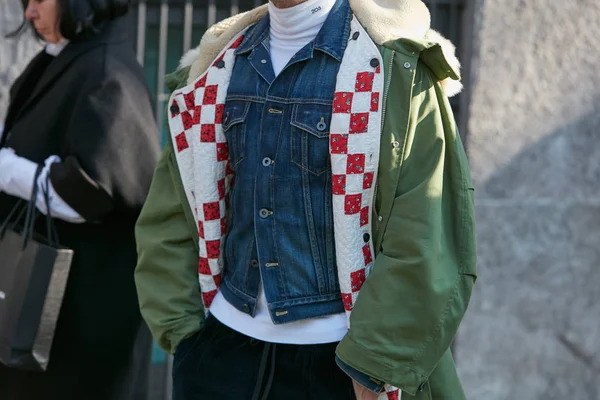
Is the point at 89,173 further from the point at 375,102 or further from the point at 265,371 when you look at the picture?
the point at 375,102

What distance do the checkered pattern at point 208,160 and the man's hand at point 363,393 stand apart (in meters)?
0.51

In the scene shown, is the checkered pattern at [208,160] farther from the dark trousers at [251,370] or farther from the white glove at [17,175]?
the white glove at [17,175]

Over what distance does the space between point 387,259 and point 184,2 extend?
2.90 meters

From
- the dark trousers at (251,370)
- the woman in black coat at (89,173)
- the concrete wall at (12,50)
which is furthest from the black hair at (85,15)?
the dark trousers at (251,370)

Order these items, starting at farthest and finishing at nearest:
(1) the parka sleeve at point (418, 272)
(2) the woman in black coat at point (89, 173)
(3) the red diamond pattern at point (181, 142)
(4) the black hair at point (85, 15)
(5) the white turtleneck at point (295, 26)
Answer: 1. (4) the black hair at point (85, 15)
2. (2) the woman in black coat at point (89, 173)
3. (3) the red diamond pattern at point (181, 142)
4. (5) the white turtleneck at point (295, 26)
5. (1) the parka sleeve at point (418, 272)

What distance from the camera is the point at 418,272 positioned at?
222 cm

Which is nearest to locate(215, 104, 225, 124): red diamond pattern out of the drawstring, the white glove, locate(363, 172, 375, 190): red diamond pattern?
locate(363, 172, 375, 190): red diamond pattern

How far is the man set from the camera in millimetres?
2248

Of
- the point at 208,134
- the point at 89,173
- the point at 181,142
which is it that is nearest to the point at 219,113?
the point at 208,134

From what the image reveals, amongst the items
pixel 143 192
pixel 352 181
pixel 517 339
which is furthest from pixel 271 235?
pixel 517 339

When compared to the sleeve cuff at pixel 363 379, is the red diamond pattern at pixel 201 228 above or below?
above

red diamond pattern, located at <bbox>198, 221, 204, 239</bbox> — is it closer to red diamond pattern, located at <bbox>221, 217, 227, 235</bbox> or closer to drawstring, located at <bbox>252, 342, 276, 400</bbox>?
red diamond pattern, located at <bbox>221, 217, 227, 235</bbox>

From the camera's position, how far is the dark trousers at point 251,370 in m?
2.38

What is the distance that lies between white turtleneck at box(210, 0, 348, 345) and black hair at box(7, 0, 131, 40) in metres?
1.30
